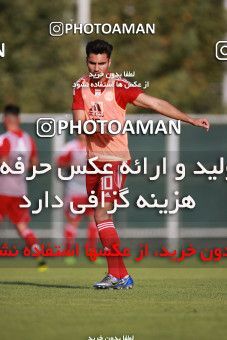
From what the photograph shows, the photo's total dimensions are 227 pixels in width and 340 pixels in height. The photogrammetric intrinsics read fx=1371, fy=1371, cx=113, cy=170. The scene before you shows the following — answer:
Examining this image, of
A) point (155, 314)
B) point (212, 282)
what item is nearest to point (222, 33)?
point (212, 282)

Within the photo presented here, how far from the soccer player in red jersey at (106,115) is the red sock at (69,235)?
660 centimetres

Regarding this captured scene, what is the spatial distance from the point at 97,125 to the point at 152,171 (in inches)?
337

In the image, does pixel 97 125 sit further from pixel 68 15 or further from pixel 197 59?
pixel 197 59

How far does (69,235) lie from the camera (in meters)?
18.2

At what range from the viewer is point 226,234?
20.2m

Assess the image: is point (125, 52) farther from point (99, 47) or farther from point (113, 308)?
point (113, 308)

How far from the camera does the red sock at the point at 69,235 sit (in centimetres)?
1812

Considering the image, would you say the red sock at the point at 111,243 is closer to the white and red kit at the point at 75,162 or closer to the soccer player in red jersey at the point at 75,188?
the soccer player in red jersey at the point at 75,188

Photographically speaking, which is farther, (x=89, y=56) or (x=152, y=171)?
(x=152, y=171)

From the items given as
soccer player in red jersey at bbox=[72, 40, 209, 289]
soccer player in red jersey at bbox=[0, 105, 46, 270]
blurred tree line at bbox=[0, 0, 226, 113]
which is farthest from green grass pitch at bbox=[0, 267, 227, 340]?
blurred tree line at bbox=[0, 0, 226, 113]

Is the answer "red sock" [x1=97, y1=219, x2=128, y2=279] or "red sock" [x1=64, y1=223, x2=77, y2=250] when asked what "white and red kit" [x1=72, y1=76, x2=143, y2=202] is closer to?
"red sock" [x1=97, y1=219, x2=128, y2=279]

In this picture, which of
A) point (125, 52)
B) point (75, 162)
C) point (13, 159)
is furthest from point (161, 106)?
point (125, 52)

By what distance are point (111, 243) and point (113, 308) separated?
1365 millimetres

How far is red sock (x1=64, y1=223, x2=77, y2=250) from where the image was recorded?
59.5 ft
